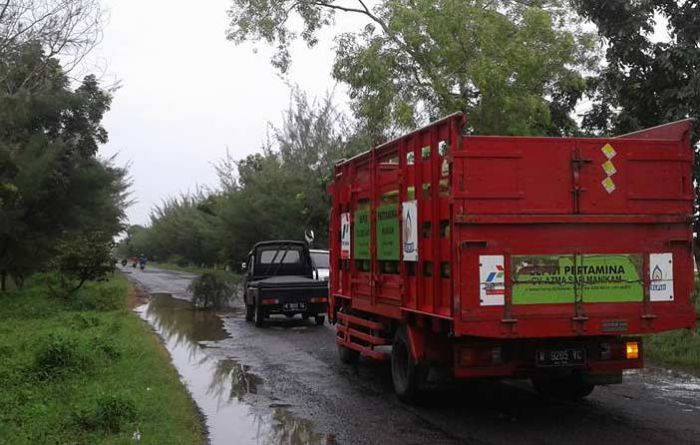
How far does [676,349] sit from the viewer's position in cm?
1249

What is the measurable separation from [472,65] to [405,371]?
8046 mm

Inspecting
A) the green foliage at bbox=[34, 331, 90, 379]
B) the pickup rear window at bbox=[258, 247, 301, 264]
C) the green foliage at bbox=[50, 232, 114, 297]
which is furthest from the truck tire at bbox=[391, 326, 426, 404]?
the green foliage at bbox=[50, 232, 114, 297]

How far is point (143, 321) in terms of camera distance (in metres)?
20.1

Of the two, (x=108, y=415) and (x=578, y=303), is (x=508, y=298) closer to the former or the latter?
(x=578, y=303)

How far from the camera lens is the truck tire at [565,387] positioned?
898 centimetres

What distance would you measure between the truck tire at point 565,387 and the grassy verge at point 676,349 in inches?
135

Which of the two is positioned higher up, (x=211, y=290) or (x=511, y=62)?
(x=511, y=62)

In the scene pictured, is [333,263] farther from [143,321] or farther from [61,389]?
[143,321]

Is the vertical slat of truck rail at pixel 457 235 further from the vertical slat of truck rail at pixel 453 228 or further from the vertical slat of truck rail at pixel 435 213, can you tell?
the vertical slat of truck rail at pixel 435 213

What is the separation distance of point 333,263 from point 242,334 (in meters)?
5.55

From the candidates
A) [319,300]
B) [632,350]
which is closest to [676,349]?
[632,350]

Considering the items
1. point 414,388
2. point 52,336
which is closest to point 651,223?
point 414,388

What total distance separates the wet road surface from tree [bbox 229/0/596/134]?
6.24 meters

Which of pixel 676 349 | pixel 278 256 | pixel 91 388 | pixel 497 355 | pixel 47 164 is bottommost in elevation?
pixel 91 388
